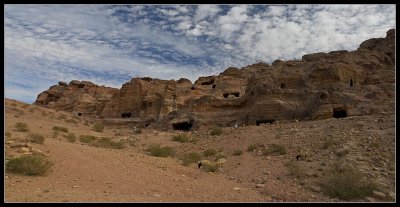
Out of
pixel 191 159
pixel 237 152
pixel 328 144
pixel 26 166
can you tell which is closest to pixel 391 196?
pixel 328 144

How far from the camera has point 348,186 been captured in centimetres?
818

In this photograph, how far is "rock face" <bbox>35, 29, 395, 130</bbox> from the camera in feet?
68.4

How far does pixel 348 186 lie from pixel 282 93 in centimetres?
1533

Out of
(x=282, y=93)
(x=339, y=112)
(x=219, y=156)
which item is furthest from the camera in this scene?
(x=282, y=93)

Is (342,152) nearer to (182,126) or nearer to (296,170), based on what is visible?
(296,170)

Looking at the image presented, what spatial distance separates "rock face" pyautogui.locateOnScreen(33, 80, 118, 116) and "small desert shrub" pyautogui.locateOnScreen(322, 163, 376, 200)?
38473 mm

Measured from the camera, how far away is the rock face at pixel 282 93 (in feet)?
68.4

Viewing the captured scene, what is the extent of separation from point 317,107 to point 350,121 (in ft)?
15.8

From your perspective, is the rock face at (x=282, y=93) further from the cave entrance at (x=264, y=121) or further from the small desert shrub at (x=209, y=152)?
the small desert shrub at (x=209, y=152)

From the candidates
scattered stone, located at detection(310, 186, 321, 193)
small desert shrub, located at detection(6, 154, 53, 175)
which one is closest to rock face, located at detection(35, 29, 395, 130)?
scattered stone, located at detection(310, 186, 321, 193)

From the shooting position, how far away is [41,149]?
398 inches

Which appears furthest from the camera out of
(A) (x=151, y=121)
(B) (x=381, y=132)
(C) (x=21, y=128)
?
(A) (x=151, y=121)
